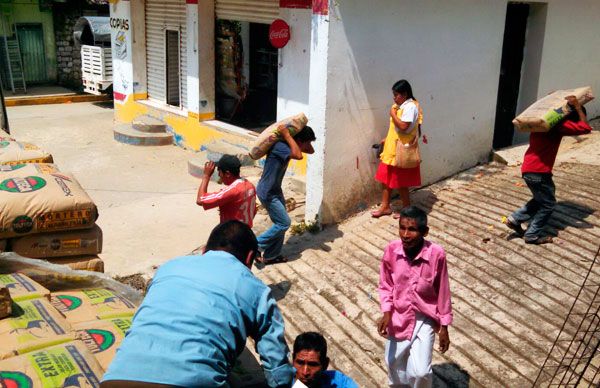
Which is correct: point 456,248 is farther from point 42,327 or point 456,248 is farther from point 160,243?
point 42,327

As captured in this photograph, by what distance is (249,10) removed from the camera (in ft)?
33.0

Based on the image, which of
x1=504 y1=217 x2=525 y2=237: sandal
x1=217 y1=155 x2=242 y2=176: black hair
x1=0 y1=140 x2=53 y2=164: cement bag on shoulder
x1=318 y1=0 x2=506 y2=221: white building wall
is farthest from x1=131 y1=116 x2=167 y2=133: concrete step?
x1=504 y1=217 x2=525 y2=237: sandal

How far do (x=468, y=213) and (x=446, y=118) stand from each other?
1537 millimetres

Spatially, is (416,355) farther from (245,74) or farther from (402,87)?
(245,74)

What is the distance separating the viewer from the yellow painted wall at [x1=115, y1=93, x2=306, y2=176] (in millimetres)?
11109

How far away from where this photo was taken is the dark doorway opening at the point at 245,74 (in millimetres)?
11773

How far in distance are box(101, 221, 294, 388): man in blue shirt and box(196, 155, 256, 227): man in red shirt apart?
7.53 ft

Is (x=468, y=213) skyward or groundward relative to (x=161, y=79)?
groundward

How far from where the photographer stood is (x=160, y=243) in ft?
24.0

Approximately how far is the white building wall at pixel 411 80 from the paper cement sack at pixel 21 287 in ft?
12.7

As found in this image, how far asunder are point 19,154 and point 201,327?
12.5ft

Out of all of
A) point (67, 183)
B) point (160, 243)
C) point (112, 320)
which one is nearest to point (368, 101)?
point (160, 243)

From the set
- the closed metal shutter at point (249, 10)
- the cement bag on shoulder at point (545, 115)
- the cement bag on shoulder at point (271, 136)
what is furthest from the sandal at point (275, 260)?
the closed metal shutter at point (249, 10)

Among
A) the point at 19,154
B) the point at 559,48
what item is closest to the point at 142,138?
the point at 19,154
